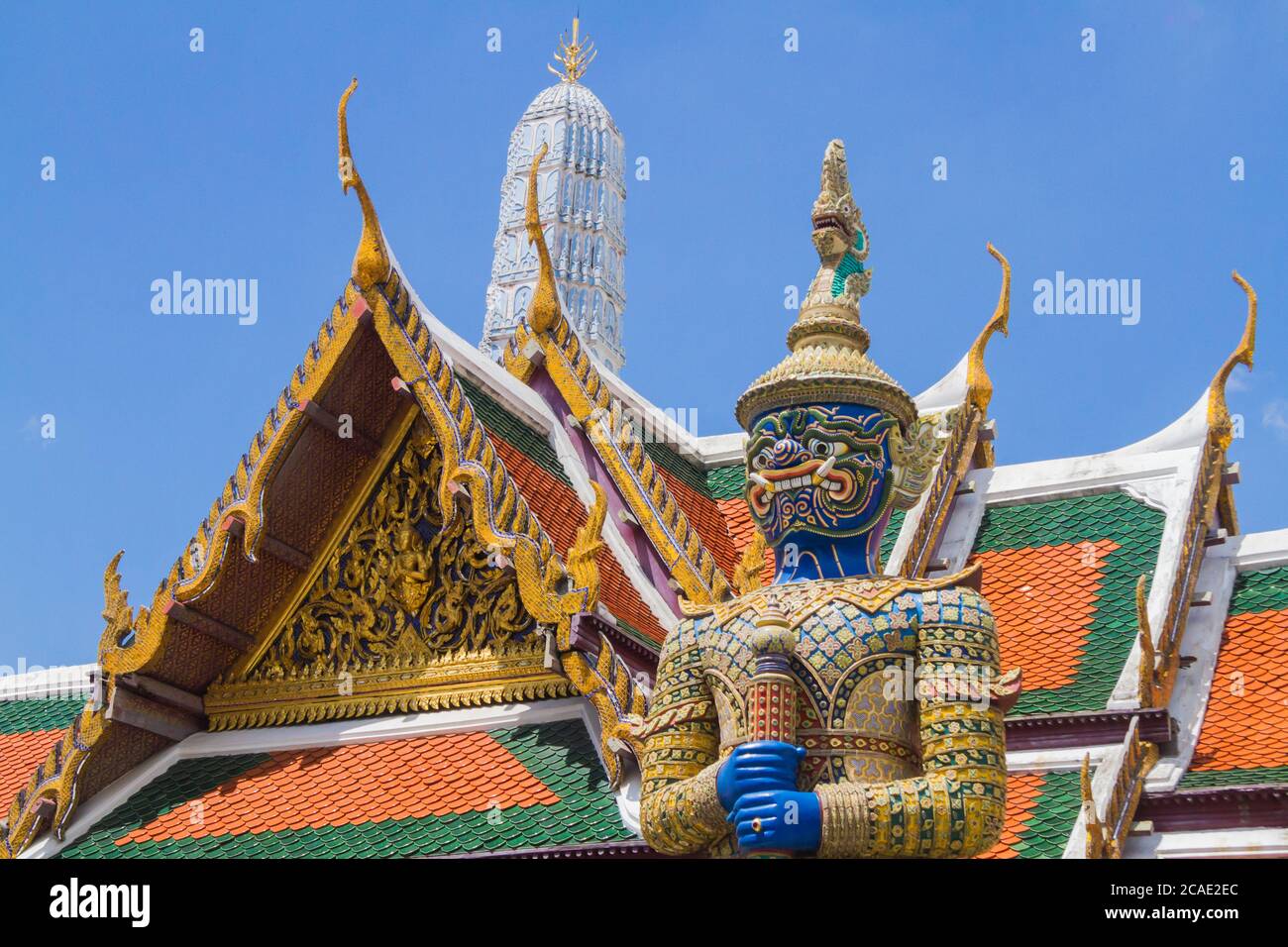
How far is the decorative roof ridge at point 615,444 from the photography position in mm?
8711

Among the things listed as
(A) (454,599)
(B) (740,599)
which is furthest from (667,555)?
(B) (740,599)

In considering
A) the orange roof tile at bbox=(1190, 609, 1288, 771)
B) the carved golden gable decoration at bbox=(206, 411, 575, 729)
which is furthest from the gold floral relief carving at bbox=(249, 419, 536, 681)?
the orange roof tile at bbox=(1190, 609, 1288, 771)

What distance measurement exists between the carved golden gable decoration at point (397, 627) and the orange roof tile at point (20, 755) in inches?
66.5

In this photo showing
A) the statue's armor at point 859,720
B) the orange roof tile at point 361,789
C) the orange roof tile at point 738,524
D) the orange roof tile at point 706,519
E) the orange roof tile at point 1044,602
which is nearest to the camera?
the statue's armor at point 859,720

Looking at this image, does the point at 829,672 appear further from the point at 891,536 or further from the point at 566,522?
the point at 891,536

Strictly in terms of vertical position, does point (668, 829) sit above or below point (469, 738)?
below

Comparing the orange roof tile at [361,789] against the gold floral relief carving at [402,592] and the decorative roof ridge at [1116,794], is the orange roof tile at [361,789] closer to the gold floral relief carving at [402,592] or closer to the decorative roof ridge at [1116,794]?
the gold floral relief carving at [402,592]

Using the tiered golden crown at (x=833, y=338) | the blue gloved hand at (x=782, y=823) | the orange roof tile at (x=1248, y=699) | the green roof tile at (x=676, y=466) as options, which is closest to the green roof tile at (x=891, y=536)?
the green roof tile at (x=676, y=466)

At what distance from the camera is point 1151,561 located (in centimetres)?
1020

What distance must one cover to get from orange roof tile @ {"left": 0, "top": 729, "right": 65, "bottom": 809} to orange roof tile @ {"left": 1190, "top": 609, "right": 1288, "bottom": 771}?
5.71 meters

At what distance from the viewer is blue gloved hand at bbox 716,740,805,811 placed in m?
5.88
